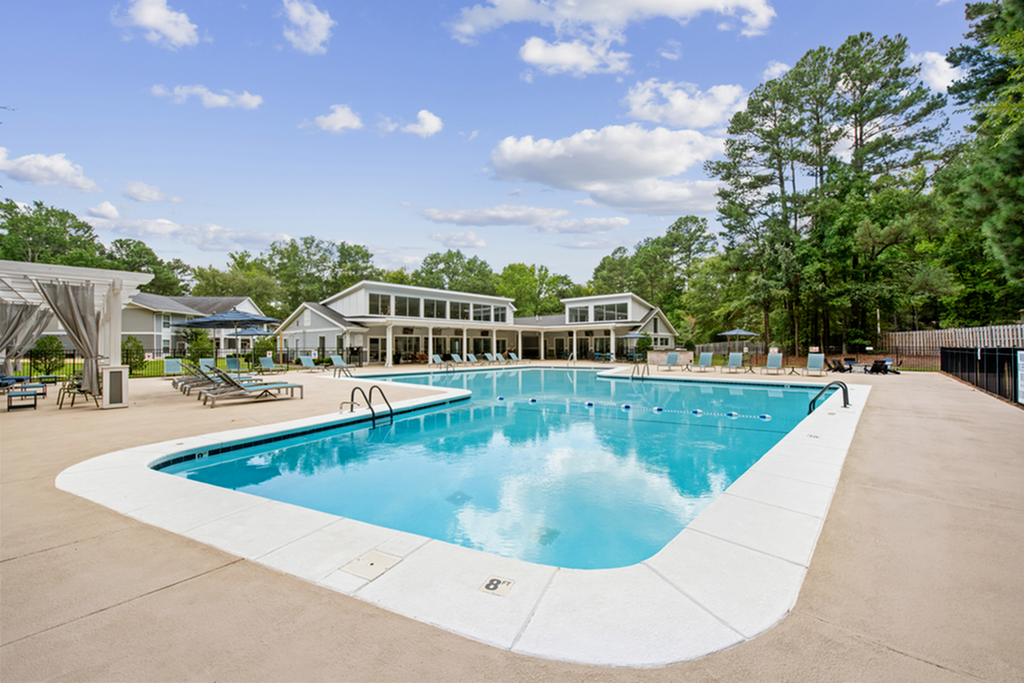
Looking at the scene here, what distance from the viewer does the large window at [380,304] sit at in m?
25.0

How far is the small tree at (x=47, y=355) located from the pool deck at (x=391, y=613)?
17.1m

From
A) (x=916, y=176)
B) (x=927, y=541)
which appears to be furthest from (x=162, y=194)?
(x=916, y=176)

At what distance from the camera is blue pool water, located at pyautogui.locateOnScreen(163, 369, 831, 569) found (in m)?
4.45

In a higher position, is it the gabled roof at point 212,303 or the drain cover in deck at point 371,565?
the gabled roof at point 212,303

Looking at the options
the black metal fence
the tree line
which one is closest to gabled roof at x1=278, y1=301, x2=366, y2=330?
the tree line

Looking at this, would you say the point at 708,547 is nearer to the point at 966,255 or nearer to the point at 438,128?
the point at 438,128

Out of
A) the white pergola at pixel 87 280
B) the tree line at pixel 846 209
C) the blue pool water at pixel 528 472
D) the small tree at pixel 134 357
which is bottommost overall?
the blue pool water at pixel 528 472

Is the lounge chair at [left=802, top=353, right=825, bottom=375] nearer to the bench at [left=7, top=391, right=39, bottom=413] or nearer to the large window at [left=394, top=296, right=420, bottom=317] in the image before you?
the large window at [left=394, top=296, right=420, bottom=317]

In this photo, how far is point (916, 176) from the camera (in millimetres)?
25188

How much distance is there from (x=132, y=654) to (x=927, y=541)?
4635mm

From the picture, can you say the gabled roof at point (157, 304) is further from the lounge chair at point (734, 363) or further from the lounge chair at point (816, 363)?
the lounge chair at point (816, 363)

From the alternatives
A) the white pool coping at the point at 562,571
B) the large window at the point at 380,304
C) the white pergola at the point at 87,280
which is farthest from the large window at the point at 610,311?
the white pool coping at the point at 562,571

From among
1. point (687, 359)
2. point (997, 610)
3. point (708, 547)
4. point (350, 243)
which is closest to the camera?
point (997, 610)

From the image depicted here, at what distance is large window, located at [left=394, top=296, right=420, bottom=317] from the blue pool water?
1611 cm
